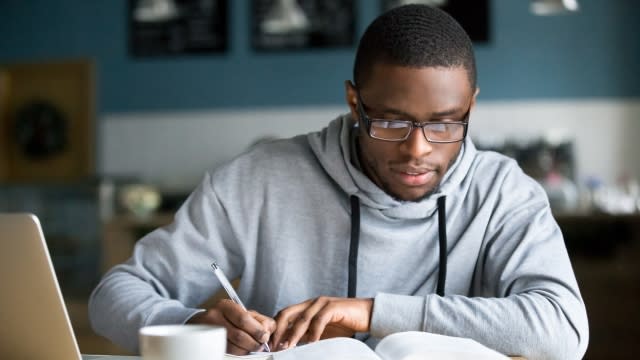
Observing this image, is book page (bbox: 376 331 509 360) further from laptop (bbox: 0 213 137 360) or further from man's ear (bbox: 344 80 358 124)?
man's ear (bbox: 344 80 358 124)

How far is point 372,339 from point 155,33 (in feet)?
15.6

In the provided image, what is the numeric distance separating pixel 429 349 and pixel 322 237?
0.58 metres

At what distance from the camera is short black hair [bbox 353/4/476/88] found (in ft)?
4.35

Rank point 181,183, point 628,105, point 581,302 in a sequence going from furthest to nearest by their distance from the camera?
1. point 181,183
2. point 628,105
3. point 581,302

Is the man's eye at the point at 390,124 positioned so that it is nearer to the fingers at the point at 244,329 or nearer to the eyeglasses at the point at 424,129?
the eyeglasses at the point at 424,129

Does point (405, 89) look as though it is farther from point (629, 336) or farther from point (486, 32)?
point (486, 32)

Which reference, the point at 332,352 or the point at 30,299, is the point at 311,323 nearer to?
the point at 332,352

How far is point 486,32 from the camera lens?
5.39 metres

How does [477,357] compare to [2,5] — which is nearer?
[477,357]

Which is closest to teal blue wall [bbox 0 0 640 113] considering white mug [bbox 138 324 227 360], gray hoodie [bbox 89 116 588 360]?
gray hoodie [bbox 89 116 588 360]

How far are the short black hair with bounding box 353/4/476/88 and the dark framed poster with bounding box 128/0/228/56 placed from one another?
4.41 metres

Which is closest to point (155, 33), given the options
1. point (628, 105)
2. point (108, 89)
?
point (108, 89)

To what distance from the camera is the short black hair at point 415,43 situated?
4.35 ft

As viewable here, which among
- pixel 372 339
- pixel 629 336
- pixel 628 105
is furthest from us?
pixel 628 105
